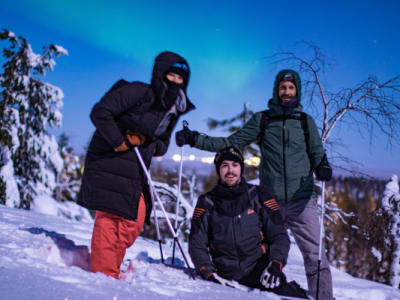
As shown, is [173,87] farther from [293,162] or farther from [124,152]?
[293,162]

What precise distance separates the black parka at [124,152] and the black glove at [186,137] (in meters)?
0.68

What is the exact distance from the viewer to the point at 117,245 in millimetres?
2660

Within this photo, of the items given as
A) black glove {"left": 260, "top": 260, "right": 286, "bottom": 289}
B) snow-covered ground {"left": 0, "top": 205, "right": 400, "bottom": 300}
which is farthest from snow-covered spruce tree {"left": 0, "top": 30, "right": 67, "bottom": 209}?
black glove {"left": 260, "top": 260, "right": 286, "bottom": 289}

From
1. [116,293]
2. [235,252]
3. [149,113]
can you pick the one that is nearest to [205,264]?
[235,252]

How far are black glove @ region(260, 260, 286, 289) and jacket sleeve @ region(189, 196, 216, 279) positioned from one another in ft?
1.47

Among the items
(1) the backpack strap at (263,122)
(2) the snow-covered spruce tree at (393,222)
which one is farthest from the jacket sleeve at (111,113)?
(2) the snow-covered spruce tree at (393,222)

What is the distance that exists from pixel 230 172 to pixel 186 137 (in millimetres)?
778

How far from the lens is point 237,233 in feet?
8.87

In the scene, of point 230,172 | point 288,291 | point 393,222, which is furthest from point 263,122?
point 393,222

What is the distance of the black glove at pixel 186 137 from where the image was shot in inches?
131

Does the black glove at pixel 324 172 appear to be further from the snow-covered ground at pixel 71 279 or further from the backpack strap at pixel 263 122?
the snow-covered ground at pixel 71 279

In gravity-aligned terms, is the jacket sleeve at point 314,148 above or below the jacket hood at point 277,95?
below

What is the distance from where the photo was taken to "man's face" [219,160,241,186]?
9.30ft

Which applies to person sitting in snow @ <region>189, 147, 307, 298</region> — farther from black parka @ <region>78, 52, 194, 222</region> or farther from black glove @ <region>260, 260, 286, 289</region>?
black parka @ <region>78, 52, 194, 222</region>
